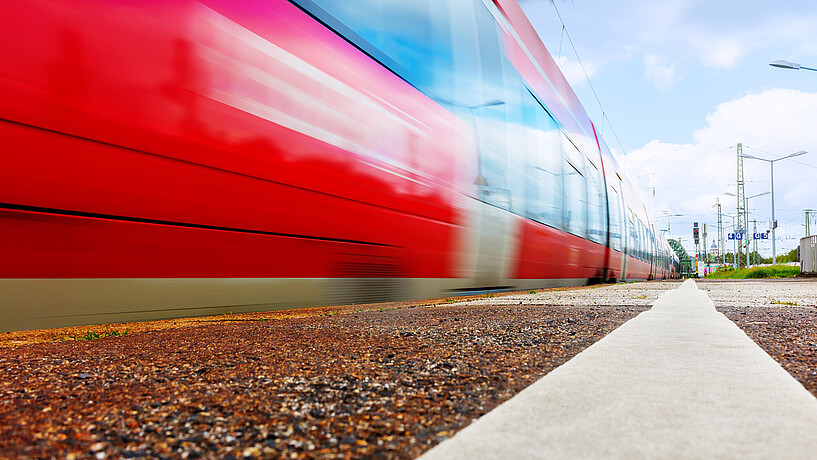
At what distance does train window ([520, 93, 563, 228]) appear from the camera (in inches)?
249

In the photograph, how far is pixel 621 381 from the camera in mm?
1496

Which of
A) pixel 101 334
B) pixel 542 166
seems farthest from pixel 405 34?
pixel 542 166

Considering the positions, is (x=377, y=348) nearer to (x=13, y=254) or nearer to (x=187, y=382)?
(x=187, y=382)

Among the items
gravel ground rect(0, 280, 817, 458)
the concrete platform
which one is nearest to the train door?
gravel ground rect(0, 280, 817, 458)

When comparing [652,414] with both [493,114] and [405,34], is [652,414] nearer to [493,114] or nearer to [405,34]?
[405,34]

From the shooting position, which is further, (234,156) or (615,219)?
(615,219)

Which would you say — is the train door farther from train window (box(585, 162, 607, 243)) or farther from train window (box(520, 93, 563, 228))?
train window (box(585, 162, 607, 243))

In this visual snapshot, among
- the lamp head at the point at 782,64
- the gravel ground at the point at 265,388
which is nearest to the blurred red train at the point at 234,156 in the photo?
the gravel ground at the point at 265,388

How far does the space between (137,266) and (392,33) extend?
2195mm

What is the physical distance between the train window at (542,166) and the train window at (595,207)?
2.24 meters

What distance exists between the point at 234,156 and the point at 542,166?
5020mm

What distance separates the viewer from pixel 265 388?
1.64 metres

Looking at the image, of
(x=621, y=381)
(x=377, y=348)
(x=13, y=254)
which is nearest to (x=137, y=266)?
(x=13, y=254)

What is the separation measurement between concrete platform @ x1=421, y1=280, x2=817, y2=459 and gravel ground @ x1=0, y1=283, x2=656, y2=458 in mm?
147
